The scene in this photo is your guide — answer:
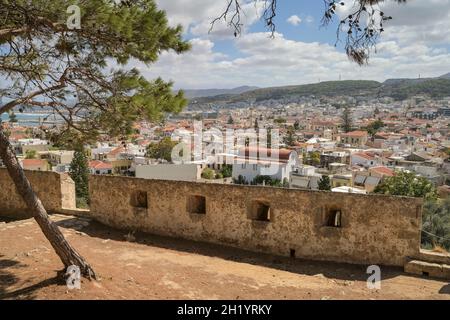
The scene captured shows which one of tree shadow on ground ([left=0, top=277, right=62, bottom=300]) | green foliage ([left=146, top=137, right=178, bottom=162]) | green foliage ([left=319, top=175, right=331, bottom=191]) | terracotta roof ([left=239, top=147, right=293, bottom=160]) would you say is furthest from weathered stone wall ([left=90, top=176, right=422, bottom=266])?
green foliage ([left=146, top=137, right=178, bottom=162])

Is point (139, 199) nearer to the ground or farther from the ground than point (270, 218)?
farther from the ground

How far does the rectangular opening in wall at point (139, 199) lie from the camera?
10.3 m

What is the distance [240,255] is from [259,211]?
3.62 feet

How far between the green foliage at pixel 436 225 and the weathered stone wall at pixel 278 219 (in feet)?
18.0

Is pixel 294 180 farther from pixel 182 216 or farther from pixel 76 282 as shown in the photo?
pixel 76 282

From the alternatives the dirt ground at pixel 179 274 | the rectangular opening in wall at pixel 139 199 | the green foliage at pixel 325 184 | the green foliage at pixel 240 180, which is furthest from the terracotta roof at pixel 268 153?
the dirt ground at pixel 179 274

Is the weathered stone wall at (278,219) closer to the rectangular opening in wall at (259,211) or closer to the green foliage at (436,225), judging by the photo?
the rectangular opening in wall at (259,211)

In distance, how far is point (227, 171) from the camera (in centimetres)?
4853

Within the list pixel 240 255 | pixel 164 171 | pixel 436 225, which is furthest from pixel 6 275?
pixel 436 225

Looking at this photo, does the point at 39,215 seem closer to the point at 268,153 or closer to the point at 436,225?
the point at 436,225

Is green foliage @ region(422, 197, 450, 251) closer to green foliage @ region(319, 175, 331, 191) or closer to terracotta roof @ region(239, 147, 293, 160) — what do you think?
green foliage @ region(319, 175, 331, 191)

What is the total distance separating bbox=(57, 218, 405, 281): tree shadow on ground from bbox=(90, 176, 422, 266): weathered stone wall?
0.49 feet
